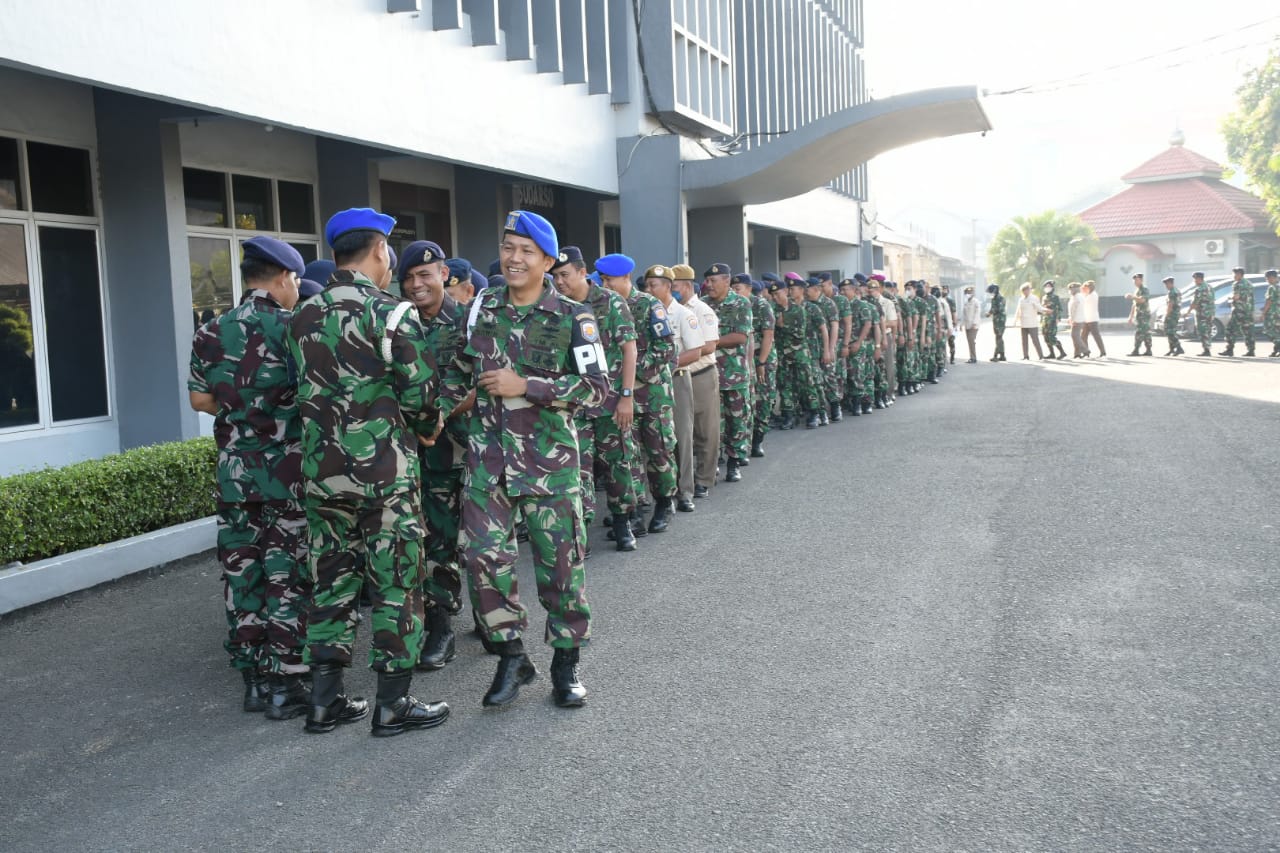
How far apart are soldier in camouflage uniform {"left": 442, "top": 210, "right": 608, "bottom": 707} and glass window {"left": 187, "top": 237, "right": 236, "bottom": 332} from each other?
24.3 feet

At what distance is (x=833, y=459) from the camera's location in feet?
38.3

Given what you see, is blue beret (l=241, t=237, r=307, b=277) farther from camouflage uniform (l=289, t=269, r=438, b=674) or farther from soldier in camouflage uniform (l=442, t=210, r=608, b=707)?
soldier in camouflage uniform (l=442, t=210, r=608, b=707)

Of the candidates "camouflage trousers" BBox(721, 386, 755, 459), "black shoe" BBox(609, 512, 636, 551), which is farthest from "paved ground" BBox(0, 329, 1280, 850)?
"camouflage trousers" BBox(721, 386, 755, 459)

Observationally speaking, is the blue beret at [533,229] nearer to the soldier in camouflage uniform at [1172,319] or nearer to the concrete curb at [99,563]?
the concrete curb at [99,563]

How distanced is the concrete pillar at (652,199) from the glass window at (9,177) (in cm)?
917

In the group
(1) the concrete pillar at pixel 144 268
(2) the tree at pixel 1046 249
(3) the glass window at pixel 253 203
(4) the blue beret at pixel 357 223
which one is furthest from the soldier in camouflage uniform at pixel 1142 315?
(2) the tree at pixel 1046 249

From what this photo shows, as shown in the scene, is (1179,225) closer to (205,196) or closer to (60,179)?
(205,196)

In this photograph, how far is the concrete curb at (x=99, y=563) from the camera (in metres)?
6.70

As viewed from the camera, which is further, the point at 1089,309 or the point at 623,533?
the point at 1089,309

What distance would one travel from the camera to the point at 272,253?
498 cm

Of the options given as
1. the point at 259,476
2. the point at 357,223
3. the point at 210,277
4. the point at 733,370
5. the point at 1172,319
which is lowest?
the point at 259,476

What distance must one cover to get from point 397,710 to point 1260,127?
47255mm

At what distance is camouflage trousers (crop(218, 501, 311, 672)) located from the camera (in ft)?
16.2

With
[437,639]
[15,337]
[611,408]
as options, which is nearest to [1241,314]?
[611,408]
